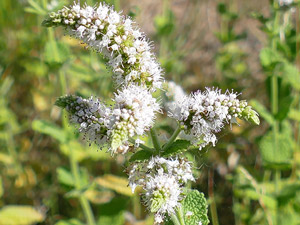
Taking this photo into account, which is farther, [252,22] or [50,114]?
[252,22]

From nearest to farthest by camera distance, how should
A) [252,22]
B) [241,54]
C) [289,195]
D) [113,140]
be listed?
1. [113,140]
2. [289,195]
3. [241,54]
4. [252,22]

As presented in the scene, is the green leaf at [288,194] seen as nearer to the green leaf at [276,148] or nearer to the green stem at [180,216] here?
the green leaf at [276,148]

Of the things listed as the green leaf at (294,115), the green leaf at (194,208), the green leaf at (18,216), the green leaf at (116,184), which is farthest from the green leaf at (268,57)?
the green leaf at (18,216)

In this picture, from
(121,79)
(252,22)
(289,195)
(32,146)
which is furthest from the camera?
(252,22)

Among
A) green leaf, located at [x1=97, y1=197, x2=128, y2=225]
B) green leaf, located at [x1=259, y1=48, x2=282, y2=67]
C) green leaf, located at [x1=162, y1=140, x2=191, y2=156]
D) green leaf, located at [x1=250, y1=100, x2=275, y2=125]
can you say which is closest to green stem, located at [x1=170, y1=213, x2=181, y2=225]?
green leaf, located at [x1=162, y1=140, x2=191, y2=156]

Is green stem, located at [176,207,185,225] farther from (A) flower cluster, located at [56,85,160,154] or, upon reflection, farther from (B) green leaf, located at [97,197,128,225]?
(B) green leaf, located at [97,197,128,225]

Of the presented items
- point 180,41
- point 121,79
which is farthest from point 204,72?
point 121,79

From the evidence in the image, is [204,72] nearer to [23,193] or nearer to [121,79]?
[23,193]
